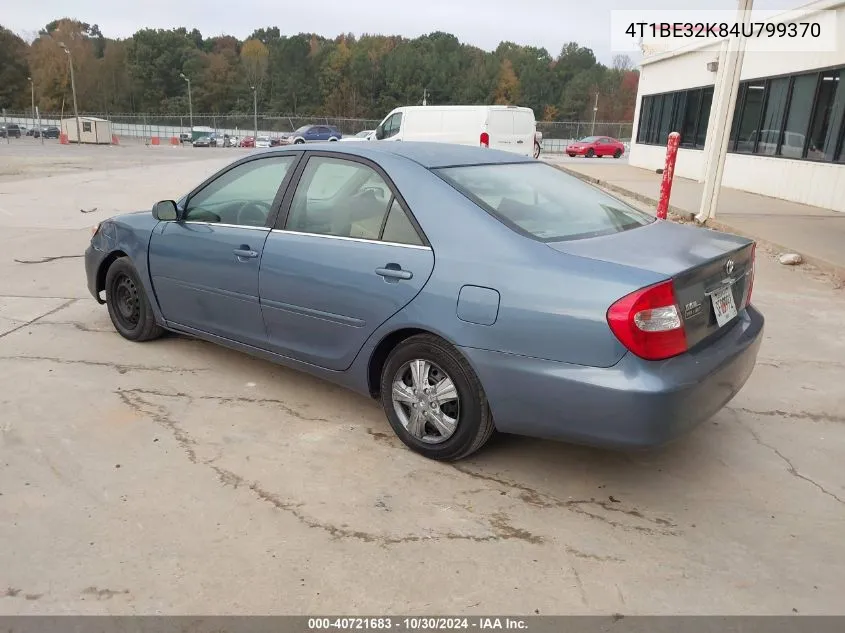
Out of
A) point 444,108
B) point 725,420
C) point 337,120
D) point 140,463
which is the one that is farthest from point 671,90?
point 337,120

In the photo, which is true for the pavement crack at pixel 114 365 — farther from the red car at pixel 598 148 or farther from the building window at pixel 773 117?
the red car at pixel 598 148

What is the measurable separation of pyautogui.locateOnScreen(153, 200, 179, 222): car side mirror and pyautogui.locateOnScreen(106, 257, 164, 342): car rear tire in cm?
56

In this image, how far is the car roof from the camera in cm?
357

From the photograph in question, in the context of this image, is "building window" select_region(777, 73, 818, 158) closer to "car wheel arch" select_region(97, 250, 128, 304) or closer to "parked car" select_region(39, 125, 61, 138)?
"car wheel arch" select_region(97, 250, 128, 304)

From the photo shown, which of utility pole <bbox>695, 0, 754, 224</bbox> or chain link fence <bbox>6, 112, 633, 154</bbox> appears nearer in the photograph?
utility pole <bbox>695, 0, 754, 224</bbox>

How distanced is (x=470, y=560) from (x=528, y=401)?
0.69m

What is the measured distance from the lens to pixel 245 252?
12.7 ft

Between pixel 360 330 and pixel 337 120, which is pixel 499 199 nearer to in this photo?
pixel 360 330

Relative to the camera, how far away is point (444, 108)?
770 inches

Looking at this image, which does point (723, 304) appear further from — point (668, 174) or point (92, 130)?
point (92, 130)

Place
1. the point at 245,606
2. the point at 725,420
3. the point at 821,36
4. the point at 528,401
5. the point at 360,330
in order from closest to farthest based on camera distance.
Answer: the point at 245,606
the point at 528,401
the point at 360,330
the point at 725,420
the point at 821,36

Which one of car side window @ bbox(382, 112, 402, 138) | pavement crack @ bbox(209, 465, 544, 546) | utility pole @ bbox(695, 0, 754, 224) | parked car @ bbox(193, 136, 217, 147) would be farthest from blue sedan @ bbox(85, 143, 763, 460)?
parked car @ bbox(193, 136, 217, 147)
